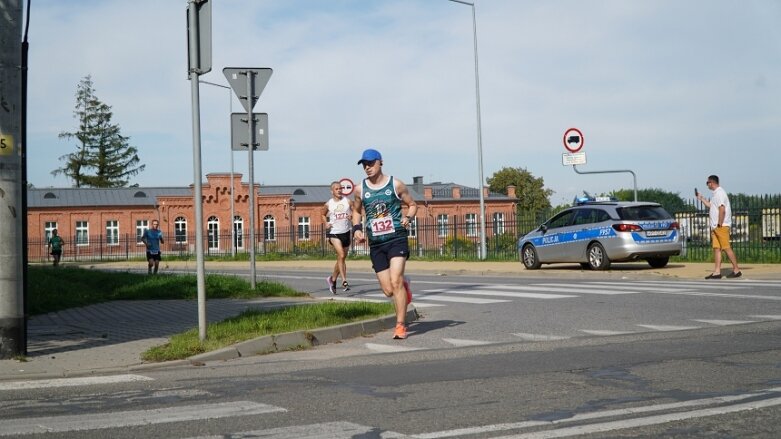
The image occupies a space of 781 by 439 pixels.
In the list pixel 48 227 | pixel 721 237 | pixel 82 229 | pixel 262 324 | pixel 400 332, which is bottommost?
pixel 400 332

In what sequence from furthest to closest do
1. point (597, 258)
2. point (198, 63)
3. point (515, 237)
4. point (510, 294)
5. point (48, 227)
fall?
point (48, 227) → point (515, 237) → point (597, 258) → point (510, 294) → point (198, 63)

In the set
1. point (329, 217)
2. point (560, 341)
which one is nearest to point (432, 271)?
point (329, 217)

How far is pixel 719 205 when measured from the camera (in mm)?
17719

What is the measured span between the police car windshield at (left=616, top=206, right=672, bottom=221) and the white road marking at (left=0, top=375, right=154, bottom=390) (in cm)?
1500

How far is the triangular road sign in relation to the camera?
49.0ft

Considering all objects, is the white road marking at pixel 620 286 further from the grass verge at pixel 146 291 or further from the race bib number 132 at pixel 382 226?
the race bib number 132 at pixel 382 226

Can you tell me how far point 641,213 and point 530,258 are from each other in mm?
3609

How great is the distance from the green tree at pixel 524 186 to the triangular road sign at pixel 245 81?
Result: 272 feet

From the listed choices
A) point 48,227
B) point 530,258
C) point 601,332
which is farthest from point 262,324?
point 48,227

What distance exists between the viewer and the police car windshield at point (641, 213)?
2097 cm

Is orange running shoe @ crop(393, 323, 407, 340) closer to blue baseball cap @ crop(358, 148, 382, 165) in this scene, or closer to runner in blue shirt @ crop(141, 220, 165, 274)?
blue baseball cap @ crop(358, 148, 382, 165)

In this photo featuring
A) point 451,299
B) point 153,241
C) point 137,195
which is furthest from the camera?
point 137,195

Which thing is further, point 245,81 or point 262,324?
point 245,81

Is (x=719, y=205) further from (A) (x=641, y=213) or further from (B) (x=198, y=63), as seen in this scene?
(B) (x=198, y=63)
